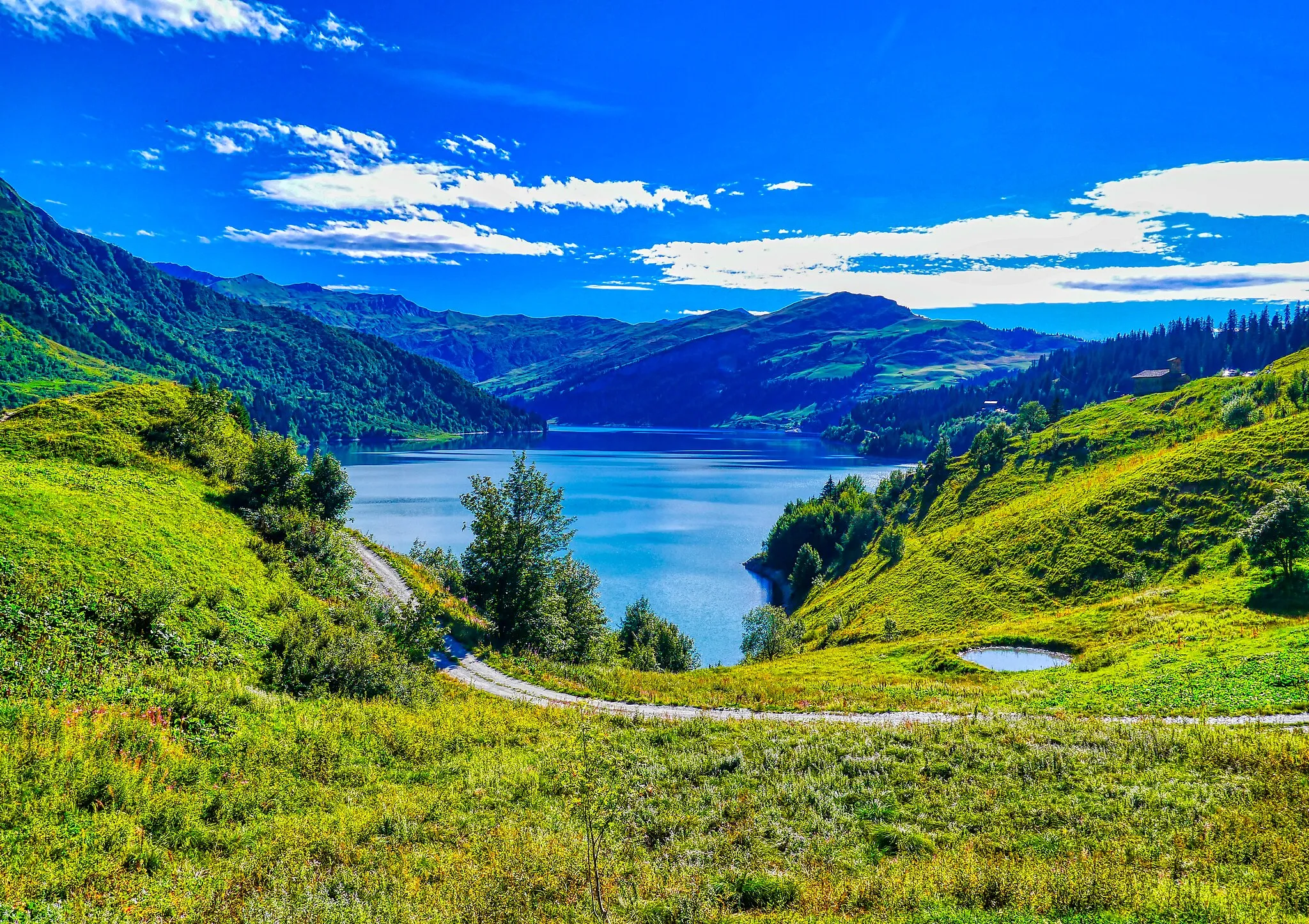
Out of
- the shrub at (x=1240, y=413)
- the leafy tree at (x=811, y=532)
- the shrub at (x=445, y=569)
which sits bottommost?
the leafy tree at (x=811, y=532)

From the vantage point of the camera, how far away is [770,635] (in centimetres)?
6406

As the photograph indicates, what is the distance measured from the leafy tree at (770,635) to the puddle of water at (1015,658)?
72.8 ft

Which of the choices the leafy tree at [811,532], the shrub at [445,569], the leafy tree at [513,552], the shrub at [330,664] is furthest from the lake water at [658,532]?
the shrub at [330,664]

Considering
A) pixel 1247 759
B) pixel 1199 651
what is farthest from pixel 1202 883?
pixel 1199 651

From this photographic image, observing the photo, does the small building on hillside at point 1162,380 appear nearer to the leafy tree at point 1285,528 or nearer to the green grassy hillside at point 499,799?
the leafy tree at point 1285,528

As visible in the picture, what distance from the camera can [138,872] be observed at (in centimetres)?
1045

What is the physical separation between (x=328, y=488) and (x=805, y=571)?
244ft

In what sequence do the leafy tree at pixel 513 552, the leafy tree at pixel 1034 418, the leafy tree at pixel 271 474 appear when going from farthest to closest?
the leafy tree at pixel 1034 418
the leafy tree at pixel 271 474
the leafy tree at pixel 513 552

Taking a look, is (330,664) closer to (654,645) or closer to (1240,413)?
(654,645)

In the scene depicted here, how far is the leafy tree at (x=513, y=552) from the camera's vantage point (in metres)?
37.5

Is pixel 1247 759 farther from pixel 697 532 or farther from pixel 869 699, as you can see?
pixel 697 532

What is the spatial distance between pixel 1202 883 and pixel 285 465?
44298 millimetres

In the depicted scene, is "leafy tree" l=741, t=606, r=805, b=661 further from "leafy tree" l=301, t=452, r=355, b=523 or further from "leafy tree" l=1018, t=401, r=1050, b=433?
"leafy tree" l=1018, t=401, r=1050, b=433

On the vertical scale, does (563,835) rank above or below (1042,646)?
above
